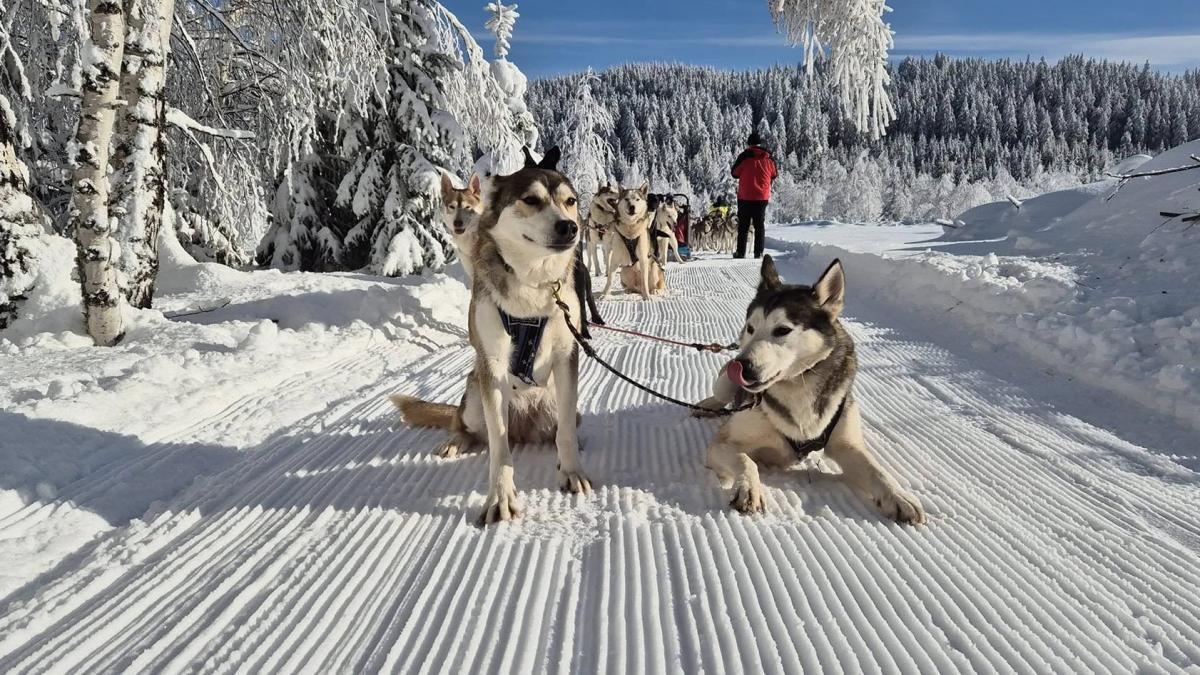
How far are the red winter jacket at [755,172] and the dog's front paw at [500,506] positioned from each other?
44.3 feet

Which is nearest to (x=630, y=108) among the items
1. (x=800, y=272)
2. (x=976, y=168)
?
(x=976, y=168)

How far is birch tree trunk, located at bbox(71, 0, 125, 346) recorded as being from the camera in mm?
4879

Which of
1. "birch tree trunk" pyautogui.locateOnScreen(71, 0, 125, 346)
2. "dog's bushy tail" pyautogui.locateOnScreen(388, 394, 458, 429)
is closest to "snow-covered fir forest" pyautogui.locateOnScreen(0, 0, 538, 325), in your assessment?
"birch tree trunk" pyautogui.locateOnScreen(71, 0, 125, 346)

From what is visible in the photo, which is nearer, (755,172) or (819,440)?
(819,440)

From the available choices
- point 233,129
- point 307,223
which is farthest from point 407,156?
A: point 233,129

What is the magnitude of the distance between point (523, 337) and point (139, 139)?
5.28 m

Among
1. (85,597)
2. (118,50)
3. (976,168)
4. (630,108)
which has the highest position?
(630,108)

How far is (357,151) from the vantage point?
1198 cm

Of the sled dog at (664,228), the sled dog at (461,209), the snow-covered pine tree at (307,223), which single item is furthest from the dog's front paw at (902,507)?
the snow-covered pine tree at (307,223)

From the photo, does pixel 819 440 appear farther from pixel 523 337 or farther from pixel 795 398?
pixel 523 337

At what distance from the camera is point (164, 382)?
13.2 ft

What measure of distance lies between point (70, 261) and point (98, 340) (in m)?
1.02

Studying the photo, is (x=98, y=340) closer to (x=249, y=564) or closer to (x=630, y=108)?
(x=249, y=564)

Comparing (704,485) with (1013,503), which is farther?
(704,485)
